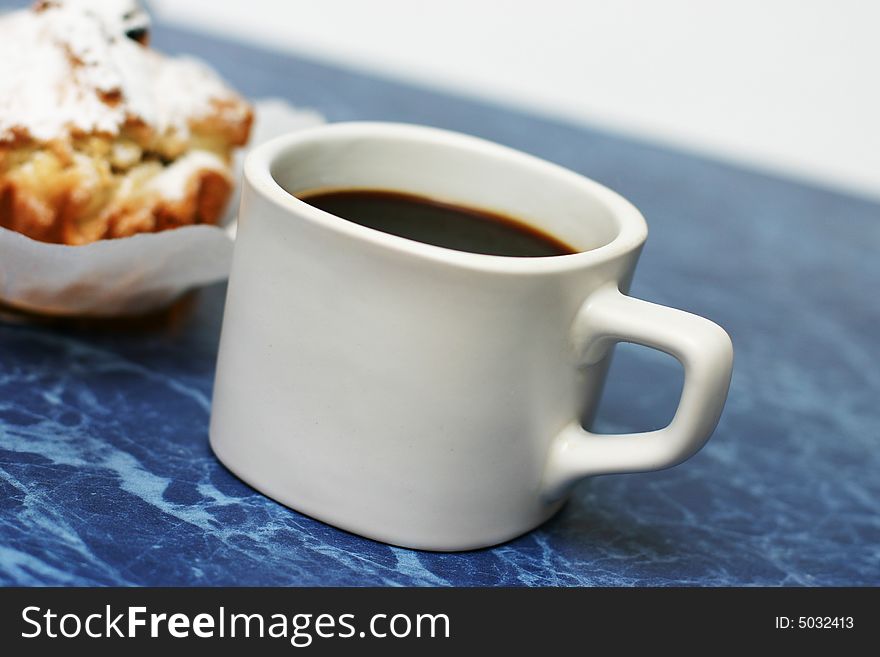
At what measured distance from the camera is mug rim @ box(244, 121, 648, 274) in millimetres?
544

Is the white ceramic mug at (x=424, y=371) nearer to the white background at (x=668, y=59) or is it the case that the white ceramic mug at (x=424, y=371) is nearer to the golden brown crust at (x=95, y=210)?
the golden brown crust at (x=95, y=210)

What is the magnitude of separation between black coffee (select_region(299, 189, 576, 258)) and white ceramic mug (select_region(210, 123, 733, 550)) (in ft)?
0.14

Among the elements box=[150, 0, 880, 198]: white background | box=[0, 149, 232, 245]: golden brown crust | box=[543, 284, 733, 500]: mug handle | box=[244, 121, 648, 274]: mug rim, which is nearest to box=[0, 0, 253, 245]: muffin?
box=[0, 149, 232, 245]: golden brown crust

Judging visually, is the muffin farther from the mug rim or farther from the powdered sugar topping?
the mug rim

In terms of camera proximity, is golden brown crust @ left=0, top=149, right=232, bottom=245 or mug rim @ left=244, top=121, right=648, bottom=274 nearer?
mug rim @ left=244, top=121, right=648, bottom=274

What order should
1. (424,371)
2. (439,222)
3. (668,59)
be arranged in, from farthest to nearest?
(668,59), (439,222), (424,371)

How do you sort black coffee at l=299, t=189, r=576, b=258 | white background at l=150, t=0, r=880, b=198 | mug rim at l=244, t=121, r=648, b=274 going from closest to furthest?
1. mug rim at l=244, t=121, r=648, b=274
2. black coffee at l=299, t=189, r=576, b=258
3. white background at l=150, t=0, r=880, b=198

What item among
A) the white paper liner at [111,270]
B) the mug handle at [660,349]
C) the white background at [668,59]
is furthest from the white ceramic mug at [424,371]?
the white background at [668,59]

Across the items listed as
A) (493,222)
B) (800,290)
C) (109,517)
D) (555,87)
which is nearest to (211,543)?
(109,517)

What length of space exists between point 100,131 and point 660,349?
39 centimetres

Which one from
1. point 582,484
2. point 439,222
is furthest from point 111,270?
point 582,484

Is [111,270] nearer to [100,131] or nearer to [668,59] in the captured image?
[100,131]

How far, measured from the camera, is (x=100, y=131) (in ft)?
2.37
